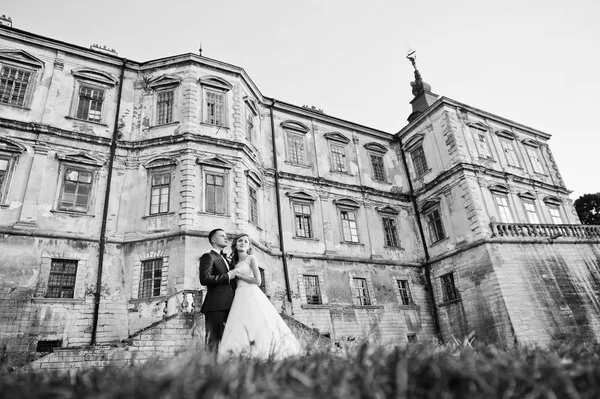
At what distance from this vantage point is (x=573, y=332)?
17469mm

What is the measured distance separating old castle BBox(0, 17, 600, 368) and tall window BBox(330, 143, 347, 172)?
8 cm

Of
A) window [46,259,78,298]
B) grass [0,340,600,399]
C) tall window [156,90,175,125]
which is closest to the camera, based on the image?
grass [0,340,600,399]

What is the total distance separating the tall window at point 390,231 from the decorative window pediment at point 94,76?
1567 cm

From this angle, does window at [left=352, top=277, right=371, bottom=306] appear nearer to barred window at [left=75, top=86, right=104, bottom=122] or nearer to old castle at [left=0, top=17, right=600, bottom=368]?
Result: old castle at [left=0, top=17, right=600, bottom=368]

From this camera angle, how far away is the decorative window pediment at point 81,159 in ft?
51.9

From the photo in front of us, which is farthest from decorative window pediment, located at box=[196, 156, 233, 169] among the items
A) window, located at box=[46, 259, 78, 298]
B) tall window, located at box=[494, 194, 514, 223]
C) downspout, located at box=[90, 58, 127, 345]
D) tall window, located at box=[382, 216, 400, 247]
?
tall window, located at box=[494, 194, 514, 223]

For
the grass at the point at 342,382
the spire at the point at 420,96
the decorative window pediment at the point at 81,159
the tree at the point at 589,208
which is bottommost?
the grass at the point at 342,382

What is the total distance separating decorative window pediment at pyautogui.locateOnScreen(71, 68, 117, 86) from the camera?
1755cm

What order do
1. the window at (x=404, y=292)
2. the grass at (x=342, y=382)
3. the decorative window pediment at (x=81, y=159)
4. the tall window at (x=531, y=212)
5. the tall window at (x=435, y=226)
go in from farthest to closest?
the tall window at (x=531, y=212) → the tall window at (x=435, y=226) → the window at (x=404, y=292) → the decorative window pediment at (x=81, y=159) → the grass at (x=342, y=382)

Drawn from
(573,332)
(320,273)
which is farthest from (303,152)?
(573,332)

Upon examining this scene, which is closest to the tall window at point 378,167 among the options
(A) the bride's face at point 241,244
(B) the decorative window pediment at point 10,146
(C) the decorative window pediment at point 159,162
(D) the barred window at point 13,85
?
(C) the decorative window pediment at point 159,162

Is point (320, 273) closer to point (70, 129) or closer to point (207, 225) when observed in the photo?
point (207, 225)

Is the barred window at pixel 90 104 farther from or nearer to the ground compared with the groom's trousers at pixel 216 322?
farther from the ground

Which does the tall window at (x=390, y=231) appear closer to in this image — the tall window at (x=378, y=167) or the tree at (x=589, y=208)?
the tall window at (x=378, y=167)
